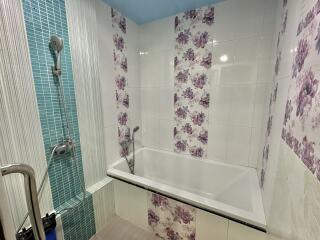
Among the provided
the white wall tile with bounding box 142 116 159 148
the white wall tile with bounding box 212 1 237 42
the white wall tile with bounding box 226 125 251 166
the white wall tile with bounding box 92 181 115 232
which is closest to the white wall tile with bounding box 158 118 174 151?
the white wall tile with bounding box 142 116 159 148

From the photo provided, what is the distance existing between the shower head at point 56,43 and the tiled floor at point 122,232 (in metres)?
1.64

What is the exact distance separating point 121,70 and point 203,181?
164cm

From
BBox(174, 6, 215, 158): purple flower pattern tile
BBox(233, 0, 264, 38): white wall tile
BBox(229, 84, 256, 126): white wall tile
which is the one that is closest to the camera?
BBox(233, 0, 264, 38): white wall tile

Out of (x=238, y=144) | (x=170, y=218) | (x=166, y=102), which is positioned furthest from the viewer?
(x=166, y=102)

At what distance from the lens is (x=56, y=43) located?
1041 mm

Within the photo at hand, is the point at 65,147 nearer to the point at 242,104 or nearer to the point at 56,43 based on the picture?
the point at 56,43

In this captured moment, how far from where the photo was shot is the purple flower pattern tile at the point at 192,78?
1.62 m

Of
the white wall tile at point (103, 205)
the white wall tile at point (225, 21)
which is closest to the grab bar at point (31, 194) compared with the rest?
the white wall tile at point (103, 205)

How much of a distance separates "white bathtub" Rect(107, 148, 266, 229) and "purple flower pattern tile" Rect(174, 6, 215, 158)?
20cm

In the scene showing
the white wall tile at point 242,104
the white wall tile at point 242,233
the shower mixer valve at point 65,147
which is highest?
the white wall tile at point 242,104

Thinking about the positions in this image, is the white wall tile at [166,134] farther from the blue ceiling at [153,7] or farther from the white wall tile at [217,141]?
→ the blue ceiling at [153,7]

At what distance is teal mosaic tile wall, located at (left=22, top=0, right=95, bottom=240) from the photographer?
3.28 ft

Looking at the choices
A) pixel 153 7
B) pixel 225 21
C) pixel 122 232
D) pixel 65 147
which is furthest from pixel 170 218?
pixel 153 7

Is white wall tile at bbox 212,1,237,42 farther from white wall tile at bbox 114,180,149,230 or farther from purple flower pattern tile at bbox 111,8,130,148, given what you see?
white wall tile at bbox 114,180,149,230
